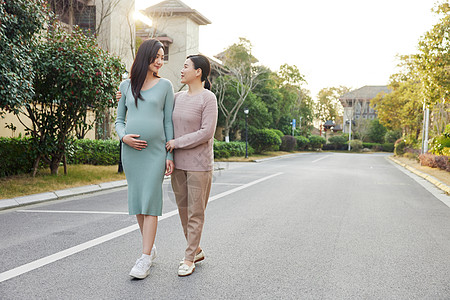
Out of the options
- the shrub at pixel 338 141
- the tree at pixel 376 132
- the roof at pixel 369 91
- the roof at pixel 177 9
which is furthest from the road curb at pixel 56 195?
the roof at pixel 369 91

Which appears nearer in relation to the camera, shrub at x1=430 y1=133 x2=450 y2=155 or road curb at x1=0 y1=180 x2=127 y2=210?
road curb at x1=0 y1=180 x2=127 y2=210

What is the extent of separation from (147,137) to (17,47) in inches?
252

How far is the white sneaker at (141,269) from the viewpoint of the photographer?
11.9 ft

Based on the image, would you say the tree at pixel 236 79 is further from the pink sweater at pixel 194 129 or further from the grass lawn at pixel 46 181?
the pink sweater at pixel 194 129

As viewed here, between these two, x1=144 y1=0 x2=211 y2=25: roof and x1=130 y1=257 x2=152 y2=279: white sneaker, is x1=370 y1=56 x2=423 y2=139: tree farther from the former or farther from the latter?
x1=130 y1=257 x2=152 y2=279: white sneaker

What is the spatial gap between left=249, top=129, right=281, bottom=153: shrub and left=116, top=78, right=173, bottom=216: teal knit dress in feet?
103

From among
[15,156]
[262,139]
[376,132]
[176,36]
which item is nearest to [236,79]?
[262,139]

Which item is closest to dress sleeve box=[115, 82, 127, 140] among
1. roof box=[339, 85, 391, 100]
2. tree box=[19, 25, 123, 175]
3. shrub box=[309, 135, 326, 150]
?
tree box=[19, 25, 123, 175]

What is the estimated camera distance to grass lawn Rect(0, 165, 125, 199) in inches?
349

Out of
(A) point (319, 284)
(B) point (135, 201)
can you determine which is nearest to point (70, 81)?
(B) point (135, 201)

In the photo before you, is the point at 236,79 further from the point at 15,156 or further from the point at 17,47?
the point at 17,47

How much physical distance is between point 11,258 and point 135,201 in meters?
1.62

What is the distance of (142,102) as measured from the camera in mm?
3676

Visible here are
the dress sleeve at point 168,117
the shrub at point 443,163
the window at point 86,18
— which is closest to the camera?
the dress sleeve at point 168,117
